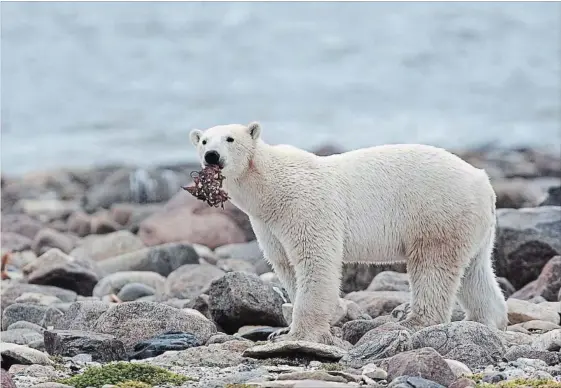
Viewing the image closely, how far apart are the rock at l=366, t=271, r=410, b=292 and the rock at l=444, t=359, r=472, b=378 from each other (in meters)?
4.78

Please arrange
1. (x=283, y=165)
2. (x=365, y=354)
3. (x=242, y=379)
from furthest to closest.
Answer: (x=283, y=165), (x=365, y=354), (x=242, y=379)

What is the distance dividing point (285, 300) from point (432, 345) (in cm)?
254

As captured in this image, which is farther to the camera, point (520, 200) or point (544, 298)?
point (520, 200)

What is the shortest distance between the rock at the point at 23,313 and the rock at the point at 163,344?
2.37 meters

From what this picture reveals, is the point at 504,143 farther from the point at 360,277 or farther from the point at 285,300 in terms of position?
the point at 285,300

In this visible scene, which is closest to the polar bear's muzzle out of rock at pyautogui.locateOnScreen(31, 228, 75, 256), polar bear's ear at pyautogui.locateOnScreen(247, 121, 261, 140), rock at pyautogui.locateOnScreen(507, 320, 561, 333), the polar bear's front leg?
polar bear's ear at pyautogui.locateOnScreen(247, 121, 261, 140)

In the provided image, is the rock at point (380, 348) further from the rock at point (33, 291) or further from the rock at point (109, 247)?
the rock at point (109, 247)

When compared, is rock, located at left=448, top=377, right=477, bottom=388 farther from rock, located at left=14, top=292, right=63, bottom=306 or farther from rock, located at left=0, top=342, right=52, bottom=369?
rock, located at left=14, top=292, right=63, bottom=306

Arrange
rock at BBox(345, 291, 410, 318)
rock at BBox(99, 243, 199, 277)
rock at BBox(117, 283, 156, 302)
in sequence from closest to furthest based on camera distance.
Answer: rock at BBox(345, 291, 410, 318), rock at BBox(117, 283, 156, 302), rock at BBox(99, 243, 199, 277)

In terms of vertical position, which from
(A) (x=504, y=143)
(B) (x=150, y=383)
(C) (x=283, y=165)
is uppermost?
(A) (x=504, y=143)

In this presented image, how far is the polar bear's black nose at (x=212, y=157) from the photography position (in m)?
9.08

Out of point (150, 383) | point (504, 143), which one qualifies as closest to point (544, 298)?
point (150, 383)

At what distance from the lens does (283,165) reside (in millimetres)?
9570

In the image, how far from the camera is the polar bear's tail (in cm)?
975
